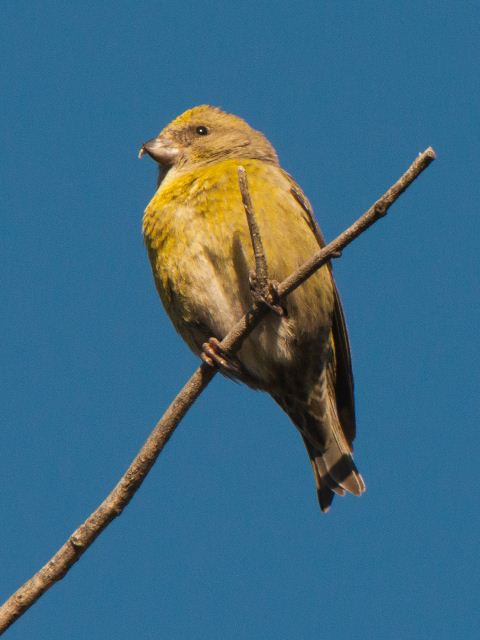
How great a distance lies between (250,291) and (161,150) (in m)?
1.88

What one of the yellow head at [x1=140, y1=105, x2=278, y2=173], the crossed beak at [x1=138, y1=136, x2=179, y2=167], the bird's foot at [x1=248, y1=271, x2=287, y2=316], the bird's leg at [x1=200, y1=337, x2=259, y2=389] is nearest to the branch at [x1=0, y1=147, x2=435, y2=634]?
the bird's foot at [x1=248, y1=271, x2=287, y2=316]

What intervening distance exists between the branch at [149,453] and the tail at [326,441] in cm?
157

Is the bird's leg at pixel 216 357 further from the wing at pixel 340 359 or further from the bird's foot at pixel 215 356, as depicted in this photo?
the wing at pixel 340 359

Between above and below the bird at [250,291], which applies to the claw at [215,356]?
below

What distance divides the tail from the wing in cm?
5

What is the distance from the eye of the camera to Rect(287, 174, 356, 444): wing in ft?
18.9

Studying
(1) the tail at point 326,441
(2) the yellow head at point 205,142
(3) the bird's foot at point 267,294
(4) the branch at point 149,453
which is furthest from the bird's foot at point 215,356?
(2) the yellow head at point 205,142

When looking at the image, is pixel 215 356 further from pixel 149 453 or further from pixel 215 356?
pixel 149 453

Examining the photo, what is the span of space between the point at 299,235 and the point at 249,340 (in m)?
0.66

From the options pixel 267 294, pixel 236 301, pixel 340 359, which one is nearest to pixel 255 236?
pixel 267 294

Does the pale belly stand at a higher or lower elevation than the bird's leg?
higher

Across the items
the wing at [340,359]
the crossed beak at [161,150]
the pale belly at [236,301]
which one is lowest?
the pale belly at [236,301]

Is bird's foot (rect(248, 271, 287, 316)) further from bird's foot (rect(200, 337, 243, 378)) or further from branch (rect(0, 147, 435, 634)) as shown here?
bird's foot (rect(200, 337, 243, 378))

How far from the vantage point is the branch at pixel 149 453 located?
3.49 meters
